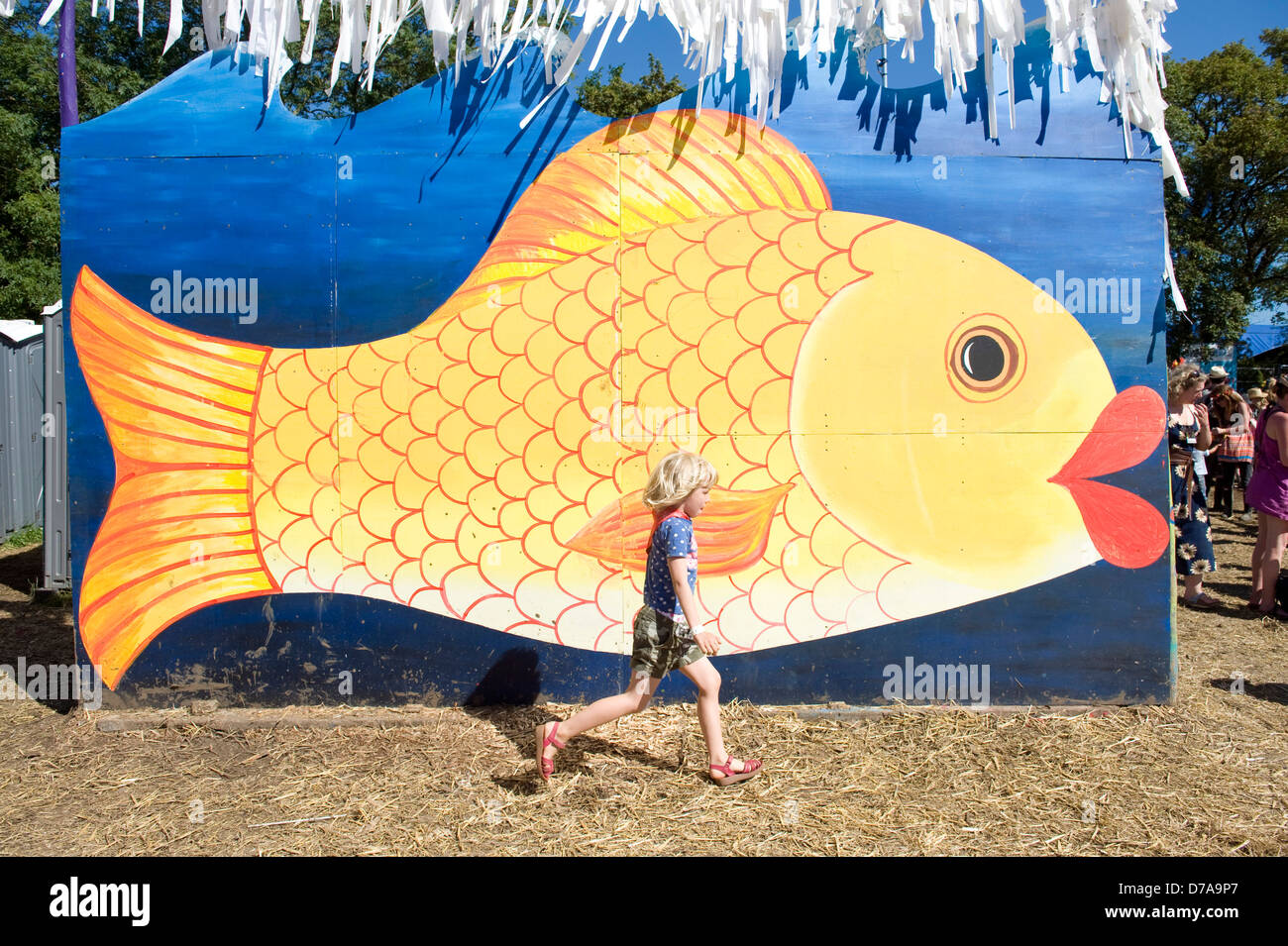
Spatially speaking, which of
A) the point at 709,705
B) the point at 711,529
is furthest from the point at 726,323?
the point at 709,705

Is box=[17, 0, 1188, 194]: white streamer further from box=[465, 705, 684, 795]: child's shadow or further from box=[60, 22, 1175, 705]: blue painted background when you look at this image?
box=[465, 705, 684, 795]: child's shadow

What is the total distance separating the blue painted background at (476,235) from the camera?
428 centimetres

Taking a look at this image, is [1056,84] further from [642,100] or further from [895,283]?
[642,100]

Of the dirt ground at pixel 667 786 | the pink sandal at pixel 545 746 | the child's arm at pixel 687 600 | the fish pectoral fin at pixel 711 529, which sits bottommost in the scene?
the dirt ground at pixel 667 786

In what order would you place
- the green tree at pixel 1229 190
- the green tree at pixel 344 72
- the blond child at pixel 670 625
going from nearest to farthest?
1. the blond child at pixel 670 625
2. the green tree at pixel 344 72
3. the green tree at pixel 1229 190

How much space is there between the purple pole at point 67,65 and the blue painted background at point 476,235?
1208 mm

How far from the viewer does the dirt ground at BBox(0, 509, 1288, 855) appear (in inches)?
128

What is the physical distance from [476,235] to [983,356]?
273 cm

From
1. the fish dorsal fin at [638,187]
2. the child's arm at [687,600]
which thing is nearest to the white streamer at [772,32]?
the fish dorsal fin at [638,187]

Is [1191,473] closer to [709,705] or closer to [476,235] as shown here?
[709,705]

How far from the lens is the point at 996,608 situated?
4.33 metres

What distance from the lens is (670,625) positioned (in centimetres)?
347

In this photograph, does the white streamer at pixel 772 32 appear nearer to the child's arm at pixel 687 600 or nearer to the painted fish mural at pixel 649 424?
the painted fish mural at pixel 649 424

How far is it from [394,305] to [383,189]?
24.0 inches
